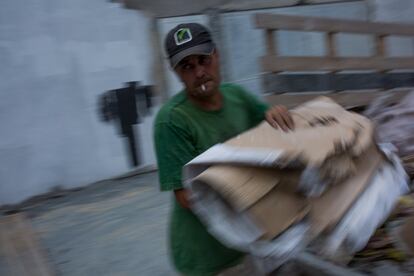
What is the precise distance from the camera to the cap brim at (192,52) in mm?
1883

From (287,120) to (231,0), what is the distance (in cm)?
505

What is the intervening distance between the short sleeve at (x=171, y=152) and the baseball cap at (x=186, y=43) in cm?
25

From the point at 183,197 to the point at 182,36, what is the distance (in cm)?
61

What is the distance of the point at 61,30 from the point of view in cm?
575

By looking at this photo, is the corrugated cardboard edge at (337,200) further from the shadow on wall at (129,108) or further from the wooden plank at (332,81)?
the shadow on wall at (129,108)

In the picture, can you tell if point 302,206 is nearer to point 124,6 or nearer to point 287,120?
point 287,120

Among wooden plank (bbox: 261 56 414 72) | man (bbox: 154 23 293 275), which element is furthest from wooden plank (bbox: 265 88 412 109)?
man (bbox: 154 23 293 275)

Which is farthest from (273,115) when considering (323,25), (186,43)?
(323,25)

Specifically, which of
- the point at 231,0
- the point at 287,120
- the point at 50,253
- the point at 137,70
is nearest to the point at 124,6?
the point at 137,70

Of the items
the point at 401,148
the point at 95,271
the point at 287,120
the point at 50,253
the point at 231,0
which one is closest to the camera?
→ the point at 287,120

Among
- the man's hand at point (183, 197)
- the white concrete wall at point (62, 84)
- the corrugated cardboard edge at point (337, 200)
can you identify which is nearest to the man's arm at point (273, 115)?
the corrugated cardboard edge at point (337, 200)

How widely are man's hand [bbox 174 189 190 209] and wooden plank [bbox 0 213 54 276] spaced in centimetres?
222

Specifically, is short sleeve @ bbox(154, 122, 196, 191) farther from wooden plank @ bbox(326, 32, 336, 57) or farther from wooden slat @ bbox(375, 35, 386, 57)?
wooden slat @ bbox(375, 35, 386, 57)

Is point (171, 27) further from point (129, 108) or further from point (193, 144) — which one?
point (193, 144)
